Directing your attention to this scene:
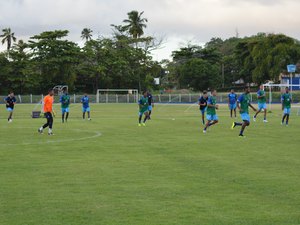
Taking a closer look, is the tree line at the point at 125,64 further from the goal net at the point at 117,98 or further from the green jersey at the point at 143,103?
the green jersey at the point at 143,103

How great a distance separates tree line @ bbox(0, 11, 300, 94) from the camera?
82750mm

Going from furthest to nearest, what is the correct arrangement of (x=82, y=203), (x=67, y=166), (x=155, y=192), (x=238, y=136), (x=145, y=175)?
1. (x=238, y=136)
2. (x=67, y=166)
3. (x=145, y=175)
4. (x=155, y=192)
5. (x=82, y=203)

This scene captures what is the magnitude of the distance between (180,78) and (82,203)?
84.3 meters

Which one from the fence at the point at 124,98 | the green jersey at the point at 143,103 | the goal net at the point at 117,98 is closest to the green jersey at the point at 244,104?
the green jersey at the point at 143,103

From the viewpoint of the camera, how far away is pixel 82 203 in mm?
8945

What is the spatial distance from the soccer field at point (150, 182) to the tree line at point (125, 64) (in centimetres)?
6491

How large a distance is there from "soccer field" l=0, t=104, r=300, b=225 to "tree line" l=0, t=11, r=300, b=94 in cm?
6491

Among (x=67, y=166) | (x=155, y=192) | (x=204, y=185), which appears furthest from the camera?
(x=67, y=166)

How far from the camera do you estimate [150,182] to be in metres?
10.9

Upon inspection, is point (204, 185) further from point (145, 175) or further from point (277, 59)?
point (277, 59)

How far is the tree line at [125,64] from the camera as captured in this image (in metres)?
82.8

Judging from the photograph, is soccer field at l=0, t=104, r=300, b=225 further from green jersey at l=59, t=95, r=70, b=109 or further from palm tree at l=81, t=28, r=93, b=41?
palm tree at l=81, t=28, r=93, b=41

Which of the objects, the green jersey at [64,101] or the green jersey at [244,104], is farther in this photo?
the green jersey at [64,101]

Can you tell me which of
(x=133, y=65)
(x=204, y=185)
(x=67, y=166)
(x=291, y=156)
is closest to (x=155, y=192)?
(x=204, y=185)
